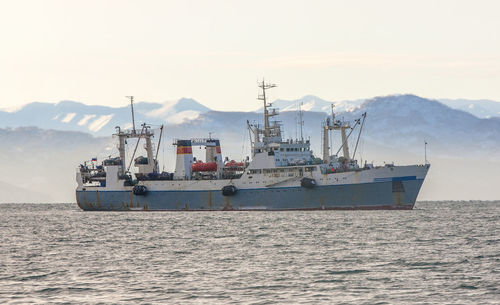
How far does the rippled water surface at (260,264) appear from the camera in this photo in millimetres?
34844

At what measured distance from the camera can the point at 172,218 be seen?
297 ft

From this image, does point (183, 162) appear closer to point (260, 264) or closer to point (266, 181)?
point (266, 181)

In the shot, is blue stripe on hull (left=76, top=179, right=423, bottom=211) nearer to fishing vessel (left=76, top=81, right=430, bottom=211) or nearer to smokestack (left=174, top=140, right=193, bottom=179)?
fishing vessel (left=76, top=81, right=430, bottom=211)

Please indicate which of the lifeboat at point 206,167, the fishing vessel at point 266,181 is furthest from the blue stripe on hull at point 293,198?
the lifeboat at point 206,167

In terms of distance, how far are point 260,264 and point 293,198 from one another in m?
51.4

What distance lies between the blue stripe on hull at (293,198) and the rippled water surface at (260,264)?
1860cm

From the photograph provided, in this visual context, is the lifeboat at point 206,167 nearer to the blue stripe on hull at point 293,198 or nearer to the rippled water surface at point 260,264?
the blue stripe on hull at point 293,198

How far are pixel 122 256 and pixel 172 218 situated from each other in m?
40.8

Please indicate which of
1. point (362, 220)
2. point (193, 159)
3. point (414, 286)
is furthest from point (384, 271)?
point (193, 159)

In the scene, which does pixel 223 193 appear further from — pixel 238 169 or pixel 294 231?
pixel 294 231

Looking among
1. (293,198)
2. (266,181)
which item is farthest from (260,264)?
(266,181)

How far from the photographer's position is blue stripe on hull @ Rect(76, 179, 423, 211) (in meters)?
91.9

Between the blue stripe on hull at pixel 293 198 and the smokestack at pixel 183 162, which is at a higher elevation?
the smokestack at pixel 183 162

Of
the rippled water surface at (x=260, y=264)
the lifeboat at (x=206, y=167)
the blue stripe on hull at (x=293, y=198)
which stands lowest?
the rippled water surface at (x=260, y=264)
